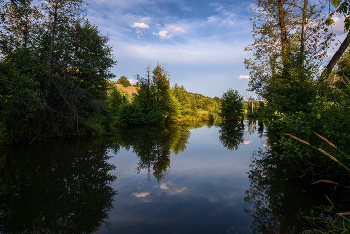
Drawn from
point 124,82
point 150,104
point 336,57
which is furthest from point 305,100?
point 124,82

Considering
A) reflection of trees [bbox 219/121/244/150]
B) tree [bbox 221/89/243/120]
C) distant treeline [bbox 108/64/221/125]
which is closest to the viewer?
reflection of trees [bbox 219/121/244/150]

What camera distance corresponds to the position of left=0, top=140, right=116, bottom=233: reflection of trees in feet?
12.1

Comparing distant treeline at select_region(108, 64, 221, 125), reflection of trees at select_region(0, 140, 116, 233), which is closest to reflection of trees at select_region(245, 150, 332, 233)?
reflection of trees at select_region(0, 140, 116, 233)

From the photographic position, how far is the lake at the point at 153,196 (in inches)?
143

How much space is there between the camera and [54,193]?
504cm

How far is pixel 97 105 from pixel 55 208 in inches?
415

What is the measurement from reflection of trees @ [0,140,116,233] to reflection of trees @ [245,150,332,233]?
138 inches

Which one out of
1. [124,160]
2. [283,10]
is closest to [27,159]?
[124,160]

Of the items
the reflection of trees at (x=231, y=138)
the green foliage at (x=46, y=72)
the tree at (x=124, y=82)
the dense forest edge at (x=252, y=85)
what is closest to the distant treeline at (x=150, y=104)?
the dense forest edge at (x=252, y=85)

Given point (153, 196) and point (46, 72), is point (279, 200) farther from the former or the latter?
point (46, 72)

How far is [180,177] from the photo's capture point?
21.2ft

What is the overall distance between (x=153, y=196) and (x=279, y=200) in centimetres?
328

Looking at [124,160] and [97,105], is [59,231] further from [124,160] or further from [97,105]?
[97,105]

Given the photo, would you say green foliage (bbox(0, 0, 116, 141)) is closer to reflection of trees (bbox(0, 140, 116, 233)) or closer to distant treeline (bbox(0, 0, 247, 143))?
distant treeline (bbox(0, 0, 247, 143))
